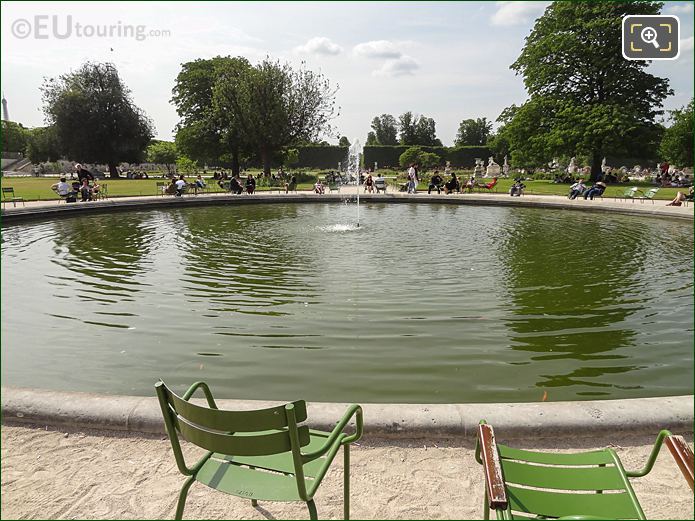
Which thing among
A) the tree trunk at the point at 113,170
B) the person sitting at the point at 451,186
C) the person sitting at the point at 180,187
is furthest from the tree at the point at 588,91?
the tree trunk at the point at 113,170

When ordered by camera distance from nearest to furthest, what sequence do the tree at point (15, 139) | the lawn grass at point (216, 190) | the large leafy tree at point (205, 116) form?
the lawn grass at point (216, 190), the large leafy tree at point (205, 116), the tree at point (15, 139)

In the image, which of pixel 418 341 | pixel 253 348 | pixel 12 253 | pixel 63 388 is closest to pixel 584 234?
pixel 418 341

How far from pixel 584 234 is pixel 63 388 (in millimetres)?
14254

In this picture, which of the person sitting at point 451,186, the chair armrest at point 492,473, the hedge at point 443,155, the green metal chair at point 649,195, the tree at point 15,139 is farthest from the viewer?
the tree at point 15,139

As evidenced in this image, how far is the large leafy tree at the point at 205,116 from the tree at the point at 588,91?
80.5ft

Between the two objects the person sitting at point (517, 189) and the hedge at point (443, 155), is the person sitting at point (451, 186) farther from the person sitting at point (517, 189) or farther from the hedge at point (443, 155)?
the hedge at point (443, 155)

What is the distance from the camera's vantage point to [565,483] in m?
2.51

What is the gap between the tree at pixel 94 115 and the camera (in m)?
49.9

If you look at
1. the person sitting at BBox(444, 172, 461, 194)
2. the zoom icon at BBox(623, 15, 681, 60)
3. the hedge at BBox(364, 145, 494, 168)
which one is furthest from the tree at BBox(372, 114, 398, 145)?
the zoom icon at BBox(623, 15, 681, 60)

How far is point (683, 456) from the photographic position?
2.19 meters

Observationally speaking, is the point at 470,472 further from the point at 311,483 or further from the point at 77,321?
the point at 77,321

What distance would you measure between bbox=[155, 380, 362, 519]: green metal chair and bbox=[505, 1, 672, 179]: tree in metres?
38.3

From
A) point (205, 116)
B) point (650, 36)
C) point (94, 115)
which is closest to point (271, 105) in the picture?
point (205, 116)

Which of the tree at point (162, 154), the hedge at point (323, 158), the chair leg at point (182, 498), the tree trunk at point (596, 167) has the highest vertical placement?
the tree at point (162, 154)
